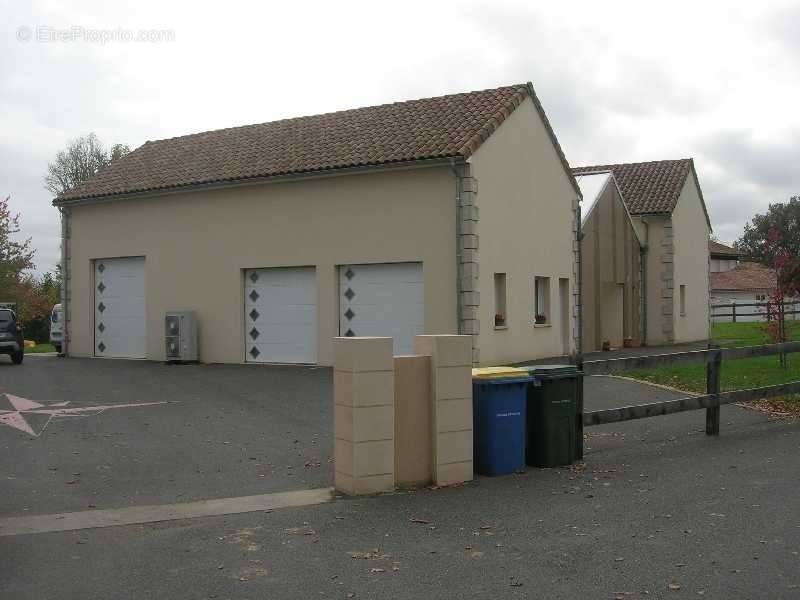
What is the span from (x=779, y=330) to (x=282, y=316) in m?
11.8

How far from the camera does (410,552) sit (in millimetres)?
6324

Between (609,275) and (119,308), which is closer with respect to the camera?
(119,308)

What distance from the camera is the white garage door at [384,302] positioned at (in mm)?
20156

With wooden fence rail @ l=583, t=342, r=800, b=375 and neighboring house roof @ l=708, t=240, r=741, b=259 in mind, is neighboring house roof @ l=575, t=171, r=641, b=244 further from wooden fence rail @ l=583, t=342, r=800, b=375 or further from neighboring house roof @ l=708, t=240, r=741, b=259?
neighboring house roof @ l=708, t=240, r=741, b=259

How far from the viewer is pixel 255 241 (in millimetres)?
22250

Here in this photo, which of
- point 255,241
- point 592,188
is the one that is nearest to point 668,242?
point 592,188

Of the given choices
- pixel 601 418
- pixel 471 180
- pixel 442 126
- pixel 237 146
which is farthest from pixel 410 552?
pixel 237 146

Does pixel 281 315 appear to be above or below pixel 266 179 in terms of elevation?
below

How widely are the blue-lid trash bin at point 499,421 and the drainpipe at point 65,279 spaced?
19.6 meters

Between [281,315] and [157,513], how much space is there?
1456 cm

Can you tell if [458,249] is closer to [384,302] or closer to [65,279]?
[384,302]

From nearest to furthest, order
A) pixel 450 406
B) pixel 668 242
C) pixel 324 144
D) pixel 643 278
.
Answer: pixel 450 406, pixel 324 144, pixel 668 242, pixel 643 278

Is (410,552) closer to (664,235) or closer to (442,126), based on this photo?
(442,126)

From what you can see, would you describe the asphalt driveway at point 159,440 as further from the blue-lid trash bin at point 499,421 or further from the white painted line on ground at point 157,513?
the blue-lid trash bin at point 499,421
